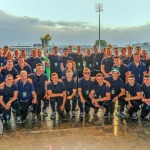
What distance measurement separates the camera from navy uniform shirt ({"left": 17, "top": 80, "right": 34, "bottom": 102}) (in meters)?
7.57

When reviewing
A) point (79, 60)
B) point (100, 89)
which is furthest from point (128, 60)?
point (100, 89)

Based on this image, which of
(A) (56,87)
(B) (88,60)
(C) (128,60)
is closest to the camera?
(A) (56,87)

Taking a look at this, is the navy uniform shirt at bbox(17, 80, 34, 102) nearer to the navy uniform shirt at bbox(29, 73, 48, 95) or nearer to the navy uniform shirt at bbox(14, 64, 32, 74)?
the navy uniform shirt at bbox(29, 73, 48, 95)

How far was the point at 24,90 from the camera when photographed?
7.61m

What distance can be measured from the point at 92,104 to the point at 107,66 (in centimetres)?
236

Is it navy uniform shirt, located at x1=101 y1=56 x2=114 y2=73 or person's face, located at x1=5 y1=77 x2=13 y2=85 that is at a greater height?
navy uniform shirt, located at x1=101 y1=56 x2=114 y2=73

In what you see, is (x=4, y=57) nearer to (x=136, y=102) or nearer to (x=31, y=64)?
(x=31, y=64)

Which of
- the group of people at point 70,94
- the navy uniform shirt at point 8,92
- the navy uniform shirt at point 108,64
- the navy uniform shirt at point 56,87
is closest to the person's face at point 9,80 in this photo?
the group of people at point 70,94

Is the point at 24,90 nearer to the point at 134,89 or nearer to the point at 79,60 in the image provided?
the point at 134,89

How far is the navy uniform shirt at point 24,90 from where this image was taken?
7.57 meters

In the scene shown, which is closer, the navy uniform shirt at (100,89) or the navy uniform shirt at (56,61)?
the navy uniform shirt at (100,89)

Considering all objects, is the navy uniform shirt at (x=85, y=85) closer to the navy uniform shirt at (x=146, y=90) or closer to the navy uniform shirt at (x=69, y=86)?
the navy uniform shirt at (x=69, y=86)

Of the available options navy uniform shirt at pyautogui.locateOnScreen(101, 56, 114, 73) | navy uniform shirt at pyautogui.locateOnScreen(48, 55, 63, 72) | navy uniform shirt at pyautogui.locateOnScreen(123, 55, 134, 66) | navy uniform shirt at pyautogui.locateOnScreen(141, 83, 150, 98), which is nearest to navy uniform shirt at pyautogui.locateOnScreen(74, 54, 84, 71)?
navy uniform shirt at pyautogui.locateOnScreen(48, 55, 63, 72)

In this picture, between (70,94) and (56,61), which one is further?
(56,61)
